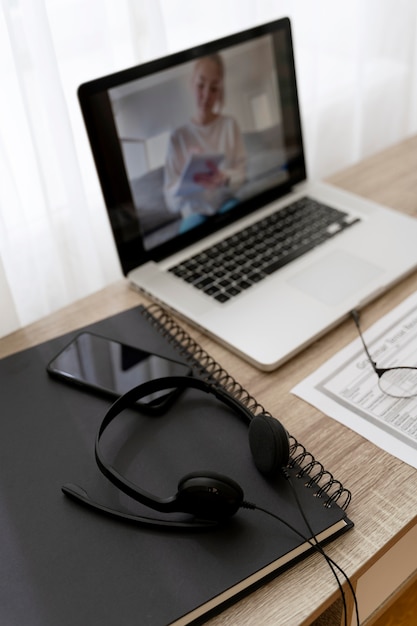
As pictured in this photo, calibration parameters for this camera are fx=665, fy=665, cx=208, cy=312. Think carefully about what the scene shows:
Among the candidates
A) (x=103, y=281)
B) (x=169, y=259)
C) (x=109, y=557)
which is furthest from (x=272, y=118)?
(x=109, y=557)

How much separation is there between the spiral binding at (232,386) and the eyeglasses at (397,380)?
0.45ft

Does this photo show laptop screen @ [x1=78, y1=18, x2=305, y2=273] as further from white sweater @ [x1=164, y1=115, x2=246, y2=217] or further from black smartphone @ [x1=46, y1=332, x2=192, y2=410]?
black smartphone @ [x1=46, y1=332, x2=192, y2=410]

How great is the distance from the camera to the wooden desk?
59cm

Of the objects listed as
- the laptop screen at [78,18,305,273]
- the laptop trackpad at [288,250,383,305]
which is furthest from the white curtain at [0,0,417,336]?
the laptop trackpad at [288,250,383,305]

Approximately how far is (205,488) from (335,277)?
0.44m

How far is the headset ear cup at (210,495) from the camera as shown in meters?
0.62

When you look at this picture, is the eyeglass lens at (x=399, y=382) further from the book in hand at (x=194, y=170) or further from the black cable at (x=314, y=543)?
the book in hand at (x=194, y=170)

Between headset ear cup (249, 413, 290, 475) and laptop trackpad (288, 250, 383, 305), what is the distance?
0.88ft

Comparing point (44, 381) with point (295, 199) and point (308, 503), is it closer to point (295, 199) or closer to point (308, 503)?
point (308, 503)

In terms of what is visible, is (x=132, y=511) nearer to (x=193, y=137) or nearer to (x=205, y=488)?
(x=205, y=488)

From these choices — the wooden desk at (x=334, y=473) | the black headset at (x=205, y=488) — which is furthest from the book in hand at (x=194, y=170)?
the black headset at (x=205, y=488)

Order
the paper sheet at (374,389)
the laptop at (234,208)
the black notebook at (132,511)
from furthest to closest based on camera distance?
1. the laptop at (234,208)
2. the paper sheet at (374,389)
3. the black notebook at (132,511)

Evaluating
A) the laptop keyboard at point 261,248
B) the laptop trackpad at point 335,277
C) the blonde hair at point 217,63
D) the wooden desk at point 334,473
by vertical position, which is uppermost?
the blonde hair at point 217,63

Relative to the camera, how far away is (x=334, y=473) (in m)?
0.69
